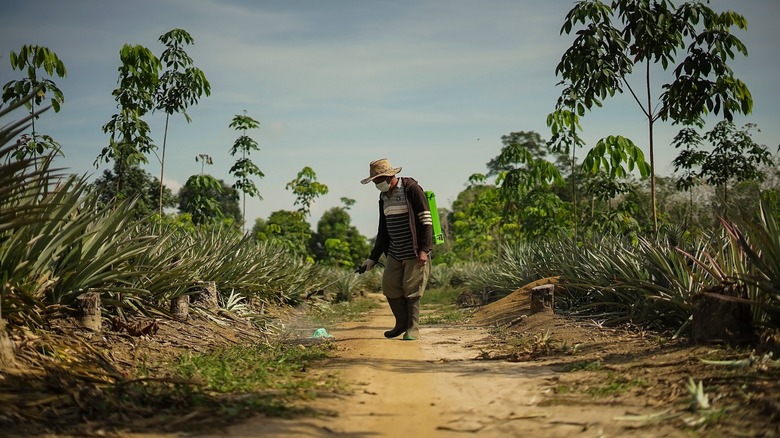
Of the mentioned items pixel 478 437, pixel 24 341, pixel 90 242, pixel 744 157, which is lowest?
pixel 478 437

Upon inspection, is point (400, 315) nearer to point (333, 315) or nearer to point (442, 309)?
point (333, 315)

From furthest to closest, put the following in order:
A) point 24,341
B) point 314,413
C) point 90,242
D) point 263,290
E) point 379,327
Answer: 1. point 263,290
2. point 379,327
3. point 90,242
4. point 24,341
5. point 314,413

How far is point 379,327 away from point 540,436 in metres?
7.39

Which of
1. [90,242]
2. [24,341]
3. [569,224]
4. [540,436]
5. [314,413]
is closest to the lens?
[540,436]

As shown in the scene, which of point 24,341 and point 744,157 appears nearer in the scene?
point 24,341

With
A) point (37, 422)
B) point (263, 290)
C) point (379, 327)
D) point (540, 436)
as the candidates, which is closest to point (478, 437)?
point (540, 436)

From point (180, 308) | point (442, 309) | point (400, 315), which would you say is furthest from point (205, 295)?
point (442, 309)

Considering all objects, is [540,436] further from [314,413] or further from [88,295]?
[88,295]

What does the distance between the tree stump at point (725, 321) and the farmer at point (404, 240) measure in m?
3.44

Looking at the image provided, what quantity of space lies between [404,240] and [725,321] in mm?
3929

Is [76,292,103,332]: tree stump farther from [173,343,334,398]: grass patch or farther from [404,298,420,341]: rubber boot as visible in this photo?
[404,298,420,341]: rubber boot

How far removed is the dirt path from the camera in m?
4.17

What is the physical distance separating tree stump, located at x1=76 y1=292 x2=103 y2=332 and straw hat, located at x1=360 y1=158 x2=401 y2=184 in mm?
3510

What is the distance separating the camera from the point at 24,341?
523 centimetres
